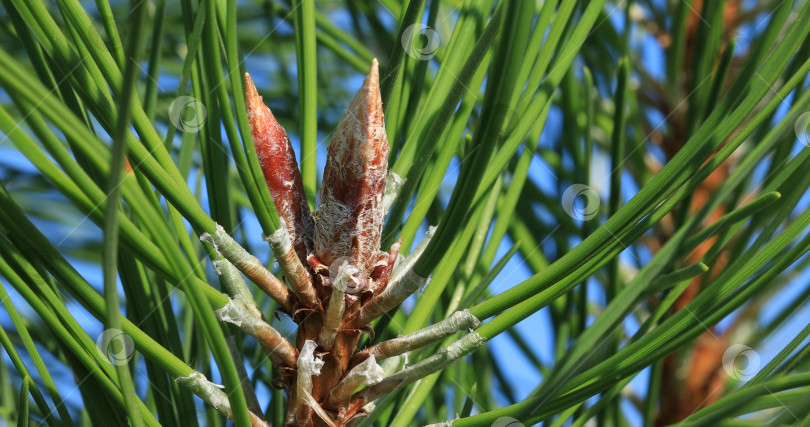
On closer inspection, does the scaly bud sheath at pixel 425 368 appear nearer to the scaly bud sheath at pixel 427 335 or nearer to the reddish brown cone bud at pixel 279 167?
the scaly bud sheath at pixel 427 335

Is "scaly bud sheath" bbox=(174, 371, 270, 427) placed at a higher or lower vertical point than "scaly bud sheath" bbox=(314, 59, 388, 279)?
lower

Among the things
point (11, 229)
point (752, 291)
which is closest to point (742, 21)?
point (752, 291)

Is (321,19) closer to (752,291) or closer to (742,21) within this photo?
(752,291)

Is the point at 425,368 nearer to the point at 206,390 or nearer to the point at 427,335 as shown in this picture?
the point at 427,335

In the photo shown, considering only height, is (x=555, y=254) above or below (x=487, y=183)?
above

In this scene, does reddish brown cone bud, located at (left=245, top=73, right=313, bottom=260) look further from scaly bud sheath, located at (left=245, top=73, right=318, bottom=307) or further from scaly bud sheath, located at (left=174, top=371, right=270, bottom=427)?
scaly bud sheath, located at (left=174, top=371, right=270, bottom=427)

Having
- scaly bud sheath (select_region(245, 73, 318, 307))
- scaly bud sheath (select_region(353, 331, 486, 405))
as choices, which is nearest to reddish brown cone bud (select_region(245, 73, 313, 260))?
scaly bud sheath (select_region(245, 73, 318, 307))

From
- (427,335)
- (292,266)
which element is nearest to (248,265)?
(292,266)
